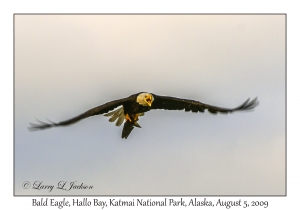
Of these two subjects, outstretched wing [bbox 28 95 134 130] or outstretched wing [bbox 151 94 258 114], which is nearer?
outstretched wing [bbox 28 95 134 130]

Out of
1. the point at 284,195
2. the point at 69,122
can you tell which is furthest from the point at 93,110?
the point at 284,195

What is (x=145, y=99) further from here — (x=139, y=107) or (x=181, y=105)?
(x=181, y=105)

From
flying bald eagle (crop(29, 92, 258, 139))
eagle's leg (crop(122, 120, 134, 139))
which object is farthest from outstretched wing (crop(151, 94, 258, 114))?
eagle's leg (crop(122, 120, 134, 139))

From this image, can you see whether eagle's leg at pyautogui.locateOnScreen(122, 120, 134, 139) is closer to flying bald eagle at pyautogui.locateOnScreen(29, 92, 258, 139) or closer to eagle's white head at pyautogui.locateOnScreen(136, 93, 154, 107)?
flying bald eagle at pyautogui.locateOnScreen(29, 92, 258, 139)

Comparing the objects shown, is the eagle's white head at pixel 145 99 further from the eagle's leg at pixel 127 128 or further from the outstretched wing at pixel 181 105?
the eagle's leg at pixel 127 128
